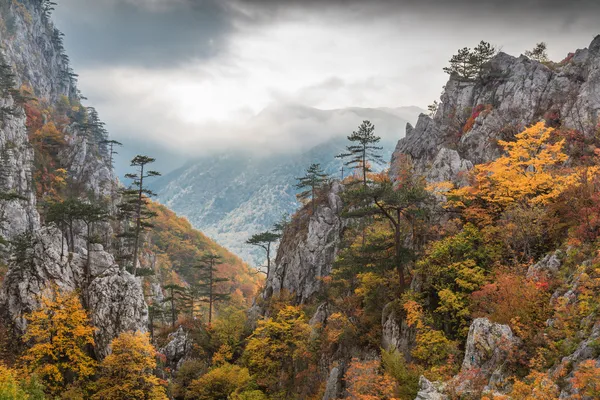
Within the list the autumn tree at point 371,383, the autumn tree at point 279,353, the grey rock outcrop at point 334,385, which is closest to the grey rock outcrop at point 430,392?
the autumn tree at point 371,383

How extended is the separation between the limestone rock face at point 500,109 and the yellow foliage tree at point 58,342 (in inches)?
1430

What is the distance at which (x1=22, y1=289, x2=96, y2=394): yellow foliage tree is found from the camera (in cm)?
2791

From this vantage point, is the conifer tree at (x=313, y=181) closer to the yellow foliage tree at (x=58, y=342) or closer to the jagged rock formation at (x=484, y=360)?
the yellow foliage tree at (x=58, y=342)

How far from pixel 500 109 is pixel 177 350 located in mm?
47477

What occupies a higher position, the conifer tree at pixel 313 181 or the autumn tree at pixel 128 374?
the conifer tree at pixel 313 181

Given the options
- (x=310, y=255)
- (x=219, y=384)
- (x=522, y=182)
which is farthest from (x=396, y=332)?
(x=310, y=255)

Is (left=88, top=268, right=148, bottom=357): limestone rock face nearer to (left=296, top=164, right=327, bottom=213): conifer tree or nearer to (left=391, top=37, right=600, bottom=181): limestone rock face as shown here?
(left=296, top=164, right=327, bottom=213): conifer tree

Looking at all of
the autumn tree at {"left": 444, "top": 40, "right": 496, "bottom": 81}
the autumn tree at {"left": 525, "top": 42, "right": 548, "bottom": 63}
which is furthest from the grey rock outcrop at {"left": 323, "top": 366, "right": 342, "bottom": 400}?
the autumn tree at {"left": 525, "top": 42, "right": 548, "bottom": 63}

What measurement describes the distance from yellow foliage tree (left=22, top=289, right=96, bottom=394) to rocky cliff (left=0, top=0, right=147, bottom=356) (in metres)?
2.25

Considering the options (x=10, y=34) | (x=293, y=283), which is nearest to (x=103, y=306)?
(x=293, y=283)

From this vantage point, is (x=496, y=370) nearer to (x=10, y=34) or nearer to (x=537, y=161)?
(x=537, y=161)

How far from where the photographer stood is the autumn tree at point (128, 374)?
28.3m

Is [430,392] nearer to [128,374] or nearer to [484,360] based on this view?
[484,360]

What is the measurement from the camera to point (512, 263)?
18.9 m
